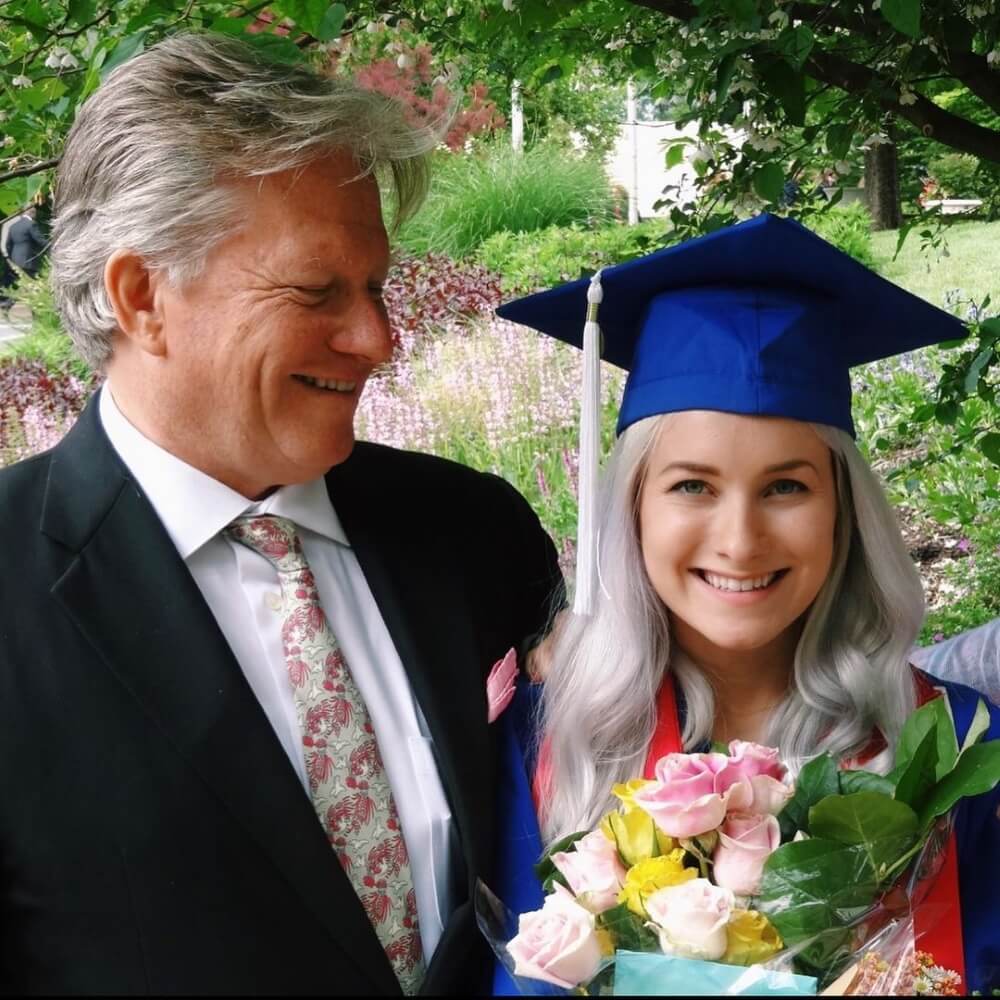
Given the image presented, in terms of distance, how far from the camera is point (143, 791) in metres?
1.76

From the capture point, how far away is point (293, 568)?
208cm

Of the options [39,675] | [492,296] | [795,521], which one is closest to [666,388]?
[795,521]

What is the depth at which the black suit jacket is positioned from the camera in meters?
1.72

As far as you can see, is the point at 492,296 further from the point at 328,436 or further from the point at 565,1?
the point at 328,436

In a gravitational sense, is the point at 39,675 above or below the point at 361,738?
above

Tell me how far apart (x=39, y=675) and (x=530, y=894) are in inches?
32.6

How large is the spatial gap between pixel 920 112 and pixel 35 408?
442 cm

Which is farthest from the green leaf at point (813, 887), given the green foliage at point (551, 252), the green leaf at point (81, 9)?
the green foliage at point (551, 252)

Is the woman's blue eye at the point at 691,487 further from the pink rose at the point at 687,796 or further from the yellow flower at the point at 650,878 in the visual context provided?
the yellow flower at the point at 650,878

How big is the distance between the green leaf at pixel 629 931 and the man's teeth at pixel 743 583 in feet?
2.03

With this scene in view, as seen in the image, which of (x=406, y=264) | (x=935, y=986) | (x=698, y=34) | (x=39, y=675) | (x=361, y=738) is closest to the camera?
(x=935, y=986)

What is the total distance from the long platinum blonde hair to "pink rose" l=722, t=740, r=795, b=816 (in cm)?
43

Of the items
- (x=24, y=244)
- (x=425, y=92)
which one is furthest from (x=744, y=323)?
(x=24, y=244)

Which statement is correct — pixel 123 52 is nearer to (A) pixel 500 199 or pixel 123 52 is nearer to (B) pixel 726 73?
(B) pixel 726 73
